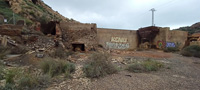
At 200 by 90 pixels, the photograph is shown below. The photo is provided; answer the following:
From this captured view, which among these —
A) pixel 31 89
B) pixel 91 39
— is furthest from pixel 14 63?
pixel 91 39

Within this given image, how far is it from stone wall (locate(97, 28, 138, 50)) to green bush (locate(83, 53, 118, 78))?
11036 mm

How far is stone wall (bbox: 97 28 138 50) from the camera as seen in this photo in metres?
16.0

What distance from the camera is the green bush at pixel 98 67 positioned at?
425 centimetres

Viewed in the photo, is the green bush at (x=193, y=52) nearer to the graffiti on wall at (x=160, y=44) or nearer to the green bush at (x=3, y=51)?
the graffiti on wall at (x=160, y=44)

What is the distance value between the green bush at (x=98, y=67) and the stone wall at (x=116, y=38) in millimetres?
11036

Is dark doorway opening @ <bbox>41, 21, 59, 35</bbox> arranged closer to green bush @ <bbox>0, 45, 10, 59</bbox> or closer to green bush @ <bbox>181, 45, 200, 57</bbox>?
green bush @ <bbox>0, 45, 10, 59</bbox>

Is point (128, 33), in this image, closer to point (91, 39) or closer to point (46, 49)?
point (91, 39)

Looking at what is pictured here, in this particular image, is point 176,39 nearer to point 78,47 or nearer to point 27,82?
point 78,47

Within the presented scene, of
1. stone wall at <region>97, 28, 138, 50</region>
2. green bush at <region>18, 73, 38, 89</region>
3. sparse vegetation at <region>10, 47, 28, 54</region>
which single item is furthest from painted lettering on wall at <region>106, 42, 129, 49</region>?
green bush at <region>18, 73, 38, 89</region>

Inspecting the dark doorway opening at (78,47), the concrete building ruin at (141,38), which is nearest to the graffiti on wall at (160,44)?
the concrete building ruin at (141,38)

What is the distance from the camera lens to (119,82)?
3.78m

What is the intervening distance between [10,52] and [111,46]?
455 inches

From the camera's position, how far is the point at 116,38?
1666cm

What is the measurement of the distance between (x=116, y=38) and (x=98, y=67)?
41.4ft
